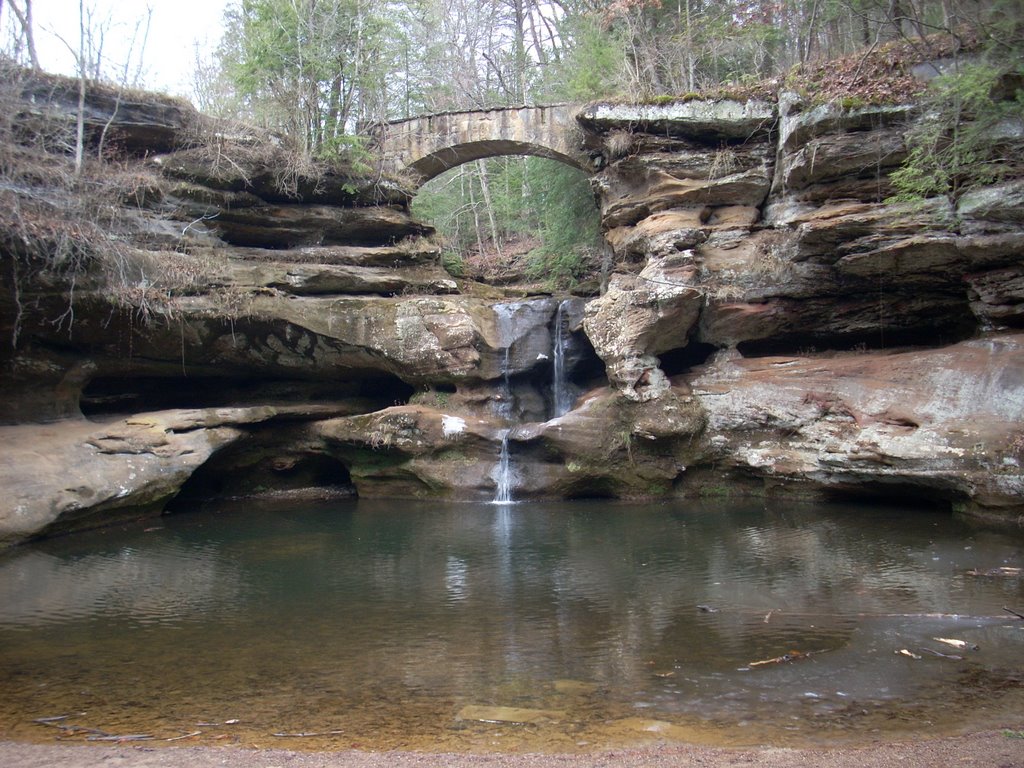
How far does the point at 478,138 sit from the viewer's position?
19656 mm

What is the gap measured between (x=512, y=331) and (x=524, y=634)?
1085 centimetres

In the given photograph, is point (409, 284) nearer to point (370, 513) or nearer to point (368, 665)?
point (370, 513)

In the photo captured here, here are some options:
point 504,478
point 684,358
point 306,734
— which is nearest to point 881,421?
point 684,358

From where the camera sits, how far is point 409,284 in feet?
59.3

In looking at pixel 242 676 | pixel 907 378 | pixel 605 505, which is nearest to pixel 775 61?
pixel 907 378

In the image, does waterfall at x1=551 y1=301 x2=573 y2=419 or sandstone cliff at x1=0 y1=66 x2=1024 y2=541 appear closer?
sandstone cliff at x1=0 y1=66 x2=1024 y2=541

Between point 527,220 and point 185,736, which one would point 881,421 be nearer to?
point 185,736

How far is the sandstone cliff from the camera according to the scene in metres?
12.6

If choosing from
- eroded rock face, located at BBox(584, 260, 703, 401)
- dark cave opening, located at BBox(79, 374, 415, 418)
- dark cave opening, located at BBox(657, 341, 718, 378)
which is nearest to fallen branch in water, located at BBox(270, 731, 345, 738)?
eroded rock face, located at BBox(584, 260, 703, 401)

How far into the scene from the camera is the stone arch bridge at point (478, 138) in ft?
62.6

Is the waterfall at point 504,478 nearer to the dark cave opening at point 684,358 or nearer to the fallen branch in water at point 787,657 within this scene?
the dark cave opening at point 684,358

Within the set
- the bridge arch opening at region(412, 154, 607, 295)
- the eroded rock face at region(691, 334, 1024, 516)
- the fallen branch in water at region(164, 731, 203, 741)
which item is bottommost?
the fallen branch in water at region(164, 731, 203, 741)

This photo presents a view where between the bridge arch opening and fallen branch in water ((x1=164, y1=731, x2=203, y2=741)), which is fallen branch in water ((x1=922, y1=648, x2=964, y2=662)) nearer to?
fallen branch in water ((x1=164, y1=731, x2=203, y2=741))

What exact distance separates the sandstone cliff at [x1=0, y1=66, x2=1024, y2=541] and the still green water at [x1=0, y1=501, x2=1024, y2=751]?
5.74ft
